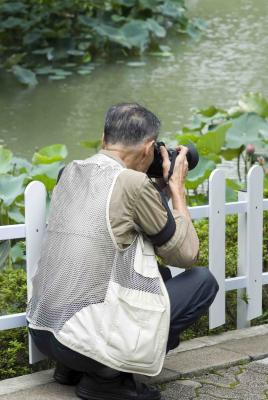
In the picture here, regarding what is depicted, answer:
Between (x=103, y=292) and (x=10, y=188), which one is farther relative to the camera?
(x=10, y=188)

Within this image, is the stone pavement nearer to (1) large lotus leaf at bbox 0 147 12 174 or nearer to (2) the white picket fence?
(2) the white picket fence

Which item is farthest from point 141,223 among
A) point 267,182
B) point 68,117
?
point 68,117

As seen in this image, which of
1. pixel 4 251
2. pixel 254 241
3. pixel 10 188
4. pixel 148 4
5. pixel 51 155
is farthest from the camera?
pixel 148 4

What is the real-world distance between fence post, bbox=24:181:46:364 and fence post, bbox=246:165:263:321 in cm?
98

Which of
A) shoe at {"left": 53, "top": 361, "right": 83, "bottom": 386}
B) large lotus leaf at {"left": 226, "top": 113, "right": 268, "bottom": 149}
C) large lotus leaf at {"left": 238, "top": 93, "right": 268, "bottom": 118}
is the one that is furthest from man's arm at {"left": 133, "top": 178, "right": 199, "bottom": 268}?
large lotus leaf at {"left": 238, "top": 93, "right": 268, "bottom": 118}

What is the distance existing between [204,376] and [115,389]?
Answer: 486mm

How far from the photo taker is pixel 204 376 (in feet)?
12.9

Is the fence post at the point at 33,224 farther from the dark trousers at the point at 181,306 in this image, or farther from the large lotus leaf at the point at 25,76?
the large lotus leaf at the point at 25,76

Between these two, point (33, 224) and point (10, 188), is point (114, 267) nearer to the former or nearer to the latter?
point (33, 224)

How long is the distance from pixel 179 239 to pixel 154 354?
0.39 m

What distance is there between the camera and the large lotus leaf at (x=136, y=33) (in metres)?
14.1

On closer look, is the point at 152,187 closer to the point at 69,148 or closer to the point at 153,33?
the point at 69,148

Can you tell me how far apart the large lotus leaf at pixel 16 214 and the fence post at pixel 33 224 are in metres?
1.57

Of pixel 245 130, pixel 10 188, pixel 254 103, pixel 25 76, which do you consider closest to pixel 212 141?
pixel 245 130
